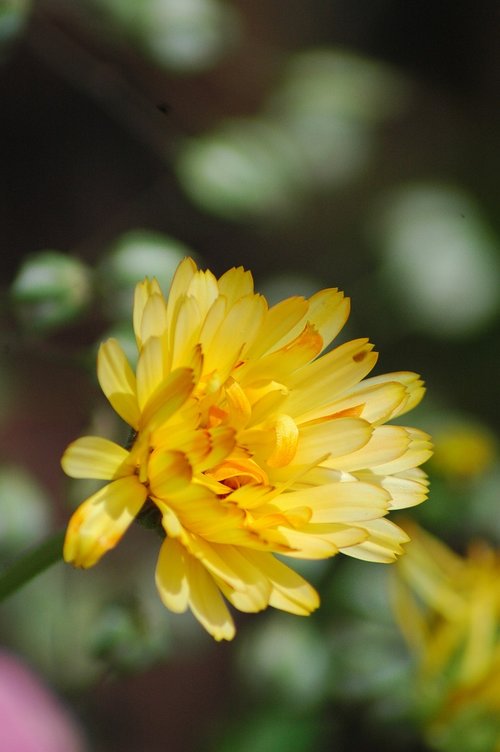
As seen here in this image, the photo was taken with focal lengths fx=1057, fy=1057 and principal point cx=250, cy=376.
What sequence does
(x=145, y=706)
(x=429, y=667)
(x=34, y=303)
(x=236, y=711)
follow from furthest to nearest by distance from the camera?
1. (x=145, y=706)
2. (x=236, y=711)
3. (x=429, y=667)
4. (x=34, y=303)

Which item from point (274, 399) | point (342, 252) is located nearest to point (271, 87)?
point (342, 252)

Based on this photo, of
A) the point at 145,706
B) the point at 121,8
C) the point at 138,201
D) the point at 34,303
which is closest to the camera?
the point at 34,303

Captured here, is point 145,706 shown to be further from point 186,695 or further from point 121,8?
point 121,8

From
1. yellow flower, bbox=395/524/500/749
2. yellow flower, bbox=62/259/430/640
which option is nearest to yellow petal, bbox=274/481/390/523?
yellow flower, bbox=62/259/430/640

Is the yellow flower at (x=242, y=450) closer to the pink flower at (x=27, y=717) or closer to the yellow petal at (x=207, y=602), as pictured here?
the yellow petal at (x=207, y=602)

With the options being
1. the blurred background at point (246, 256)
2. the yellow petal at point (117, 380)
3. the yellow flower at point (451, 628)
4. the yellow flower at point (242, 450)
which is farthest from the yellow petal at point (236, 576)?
the yellow flower at point (451, 628)
